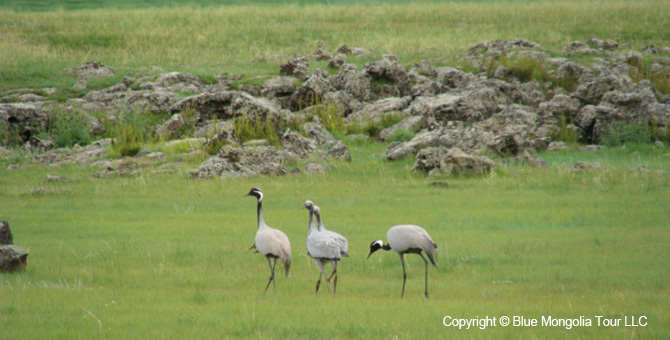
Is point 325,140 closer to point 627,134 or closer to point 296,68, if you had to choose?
point 296,68

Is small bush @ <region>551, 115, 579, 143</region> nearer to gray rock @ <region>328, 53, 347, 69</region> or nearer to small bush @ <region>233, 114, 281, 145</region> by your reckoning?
small bush @ <region>233, 114, 281, 145</region>

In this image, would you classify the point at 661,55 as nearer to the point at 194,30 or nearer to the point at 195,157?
the point at 195,157

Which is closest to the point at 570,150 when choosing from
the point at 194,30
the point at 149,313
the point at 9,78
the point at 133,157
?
the point at 133,157

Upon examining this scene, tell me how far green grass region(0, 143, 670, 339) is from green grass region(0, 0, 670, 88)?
2090cm

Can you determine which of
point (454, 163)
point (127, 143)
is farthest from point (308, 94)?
point (454, 163)

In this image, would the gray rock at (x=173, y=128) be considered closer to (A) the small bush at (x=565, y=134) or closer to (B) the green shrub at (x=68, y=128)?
(B) the green shrub at (x=68, y=128)

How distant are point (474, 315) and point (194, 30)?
1917 inches

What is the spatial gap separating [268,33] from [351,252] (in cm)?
4229

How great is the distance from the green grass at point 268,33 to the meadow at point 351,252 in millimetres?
16022

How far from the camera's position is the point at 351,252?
1377cm

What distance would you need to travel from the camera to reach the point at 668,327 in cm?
861

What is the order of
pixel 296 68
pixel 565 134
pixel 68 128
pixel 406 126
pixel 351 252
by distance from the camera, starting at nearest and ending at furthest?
pixel 351 252, pixel 565 134, pixel 406 126, pixel 68 128, pixel 296 68

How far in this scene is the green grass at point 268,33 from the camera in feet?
147

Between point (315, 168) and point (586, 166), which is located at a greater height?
point (586, 166)
